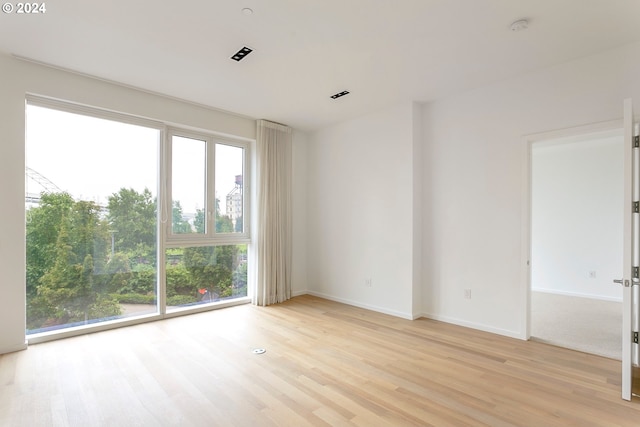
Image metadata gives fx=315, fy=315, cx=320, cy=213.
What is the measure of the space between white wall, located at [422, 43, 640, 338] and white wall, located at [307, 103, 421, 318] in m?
0.32

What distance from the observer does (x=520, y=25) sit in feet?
8.55

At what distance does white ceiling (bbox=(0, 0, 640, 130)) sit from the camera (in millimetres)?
2447

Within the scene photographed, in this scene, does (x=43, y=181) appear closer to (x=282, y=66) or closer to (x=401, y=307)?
(x=282, y=66)

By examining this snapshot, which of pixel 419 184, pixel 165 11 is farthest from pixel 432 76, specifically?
pixel 165 11

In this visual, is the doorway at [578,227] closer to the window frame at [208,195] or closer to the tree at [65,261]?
the window frame at [208,195]

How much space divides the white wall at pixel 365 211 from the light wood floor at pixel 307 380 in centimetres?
99

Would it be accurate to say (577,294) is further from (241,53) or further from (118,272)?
(118,272)

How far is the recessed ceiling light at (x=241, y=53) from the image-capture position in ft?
9.92

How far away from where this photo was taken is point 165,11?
8.13 feet

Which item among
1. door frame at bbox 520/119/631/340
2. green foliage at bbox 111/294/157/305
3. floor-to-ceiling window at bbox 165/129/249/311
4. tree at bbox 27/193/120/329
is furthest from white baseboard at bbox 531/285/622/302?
tree at bbox 27/193/120/329

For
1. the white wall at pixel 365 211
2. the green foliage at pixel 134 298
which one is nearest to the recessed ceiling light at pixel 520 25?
the white wall at pixel 365 211

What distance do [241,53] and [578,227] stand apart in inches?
259

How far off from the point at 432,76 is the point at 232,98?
2563mm

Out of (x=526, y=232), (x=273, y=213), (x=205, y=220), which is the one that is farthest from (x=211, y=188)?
(x=526, y=232)
